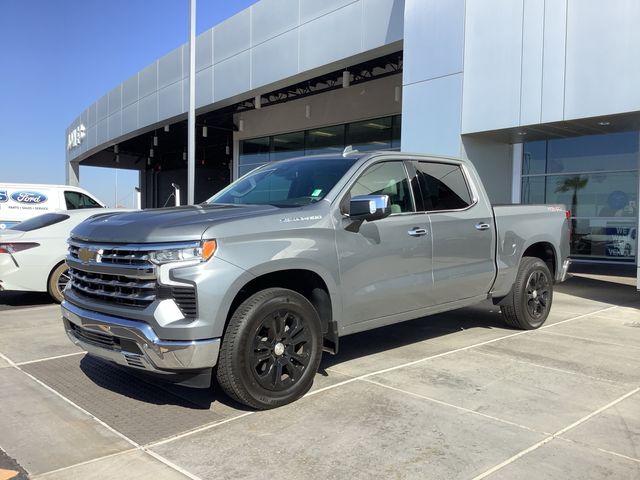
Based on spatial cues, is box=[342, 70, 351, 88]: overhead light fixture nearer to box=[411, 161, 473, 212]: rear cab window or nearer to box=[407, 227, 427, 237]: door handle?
box=[411, 161, 473, 212]: rear cab window

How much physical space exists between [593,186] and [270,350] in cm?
1292

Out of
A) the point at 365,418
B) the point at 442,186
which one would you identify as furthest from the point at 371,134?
the point at 365,418

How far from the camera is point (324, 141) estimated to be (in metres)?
20.5

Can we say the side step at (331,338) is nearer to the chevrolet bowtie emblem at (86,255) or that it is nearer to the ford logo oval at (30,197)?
the chevrolet bowtie emblem at (86,255)

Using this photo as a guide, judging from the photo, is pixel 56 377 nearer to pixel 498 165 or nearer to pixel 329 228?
pixel 329 228

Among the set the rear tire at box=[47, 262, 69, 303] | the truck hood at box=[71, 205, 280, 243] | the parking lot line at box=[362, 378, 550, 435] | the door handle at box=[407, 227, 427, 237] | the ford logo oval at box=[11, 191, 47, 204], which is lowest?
the parking lot line at box=[362, 378, 550, 435]

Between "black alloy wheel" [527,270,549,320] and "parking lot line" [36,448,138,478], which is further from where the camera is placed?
"black alloy wheel" [527,270,549,320]

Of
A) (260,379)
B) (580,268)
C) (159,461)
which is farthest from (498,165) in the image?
(159,461)

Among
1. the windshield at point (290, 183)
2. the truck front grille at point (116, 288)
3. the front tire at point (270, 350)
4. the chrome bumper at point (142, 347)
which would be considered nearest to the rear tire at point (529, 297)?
the windshield at point (290, 183)

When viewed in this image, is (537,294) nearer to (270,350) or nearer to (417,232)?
(417,232)

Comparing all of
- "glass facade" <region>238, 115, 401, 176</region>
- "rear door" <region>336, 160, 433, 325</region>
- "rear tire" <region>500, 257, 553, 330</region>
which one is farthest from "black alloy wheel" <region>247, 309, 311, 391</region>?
"glass facade" <region>238, 115, 401, 176</region>

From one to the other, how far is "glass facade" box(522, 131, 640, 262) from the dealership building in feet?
0.10

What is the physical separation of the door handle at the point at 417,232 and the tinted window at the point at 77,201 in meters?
8.43

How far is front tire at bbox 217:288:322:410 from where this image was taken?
3.83m
